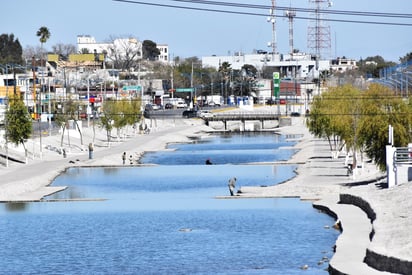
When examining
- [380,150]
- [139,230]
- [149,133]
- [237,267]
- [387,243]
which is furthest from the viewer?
[149,133]

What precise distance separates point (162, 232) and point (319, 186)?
16.0 m

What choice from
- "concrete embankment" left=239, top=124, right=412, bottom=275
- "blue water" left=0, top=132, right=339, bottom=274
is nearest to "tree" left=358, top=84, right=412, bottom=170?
"concrete embankment" left=239, top=124, right=412, bottom=275

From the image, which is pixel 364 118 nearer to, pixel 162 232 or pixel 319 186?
pixel 319 186

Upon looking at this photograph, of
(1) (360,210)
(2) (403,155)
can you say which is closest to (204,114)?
(2) (403,155)

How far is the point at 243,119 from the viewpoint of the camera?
167000 millimetres

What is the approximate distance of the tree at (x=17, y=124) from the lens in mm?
88375

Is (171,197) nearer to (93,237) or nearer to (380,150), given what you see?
(380,150)

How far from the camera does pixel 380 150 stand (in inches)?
2466

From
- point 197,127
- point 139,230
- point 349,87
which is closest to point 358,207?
point 139,230

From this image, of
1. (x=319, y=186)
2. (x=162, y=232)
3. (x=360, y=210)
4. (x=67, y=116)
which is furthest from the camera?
(x=67, y=116)

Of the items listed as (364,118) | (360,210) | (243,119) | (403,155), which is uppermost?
(364,118)

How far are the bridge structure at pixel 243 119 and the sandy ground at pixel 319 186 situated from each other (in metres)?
29.7

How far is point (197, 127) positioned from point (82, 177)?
91911mm

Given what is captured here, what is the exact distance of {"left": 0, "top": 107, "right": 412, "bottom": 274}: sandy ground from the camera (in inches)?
1476
